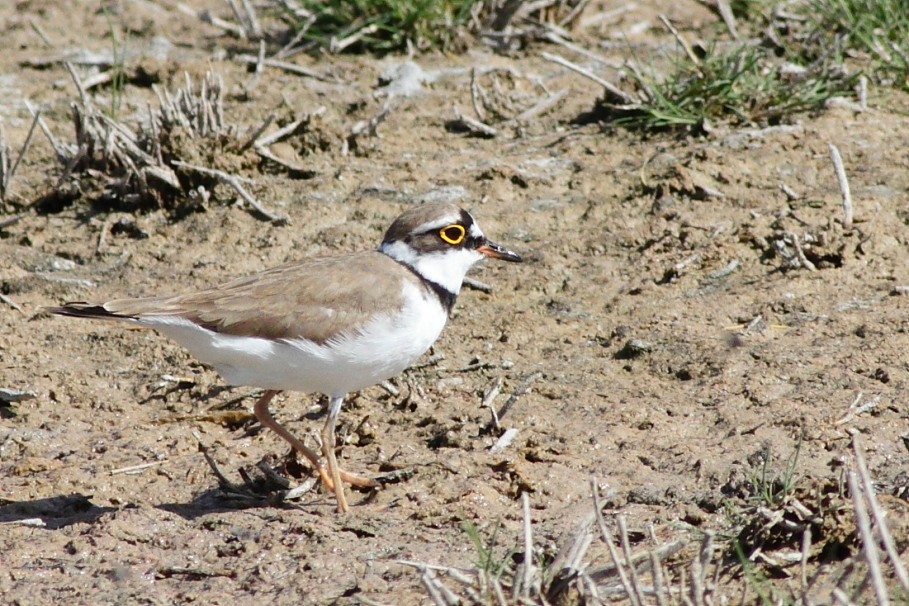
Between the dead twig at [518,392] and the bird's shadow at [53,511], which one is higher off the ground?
the bird's shadow at [53,511]

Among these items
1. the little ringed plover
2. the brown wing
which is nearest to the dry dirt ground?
the little ringed plover

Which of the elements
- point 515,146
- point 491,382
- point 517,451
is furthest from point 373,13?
point 517,451

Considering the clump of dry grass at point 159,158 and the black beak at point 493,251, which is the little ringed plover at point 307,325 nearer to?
the black beak at point 493,251

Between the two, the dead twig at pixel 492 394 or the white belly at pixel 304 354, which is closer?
the white belly at pixel 304 354

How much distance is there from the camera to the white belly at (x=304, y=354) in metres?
4.75

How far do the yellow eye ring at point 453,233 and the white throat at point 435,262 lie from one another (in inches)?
1.8

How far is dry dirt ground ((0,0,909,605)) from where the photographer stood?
169 inches

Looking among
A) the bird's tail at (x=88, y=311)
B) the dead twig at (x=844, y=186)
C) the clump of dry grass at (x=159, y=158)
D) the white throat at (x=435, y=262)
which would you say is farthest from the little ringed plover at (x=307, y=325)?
the dead twig at (x=844, y=186)

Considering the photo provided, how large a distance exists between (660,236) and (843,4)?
100 inches

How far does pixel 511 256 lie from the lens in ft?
18.8

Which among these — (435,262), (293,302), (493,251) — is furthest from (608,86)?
(293,302)

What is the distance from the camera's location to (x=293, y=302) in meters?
4.92

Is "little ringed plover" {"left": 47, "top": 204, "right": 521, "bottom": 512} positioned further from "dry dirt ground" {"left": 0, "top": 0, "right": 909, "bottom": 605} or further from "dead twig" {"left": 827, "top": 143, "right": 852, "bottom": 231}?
"dead twig" {"left": 827, "top": 143, "right": 852, "bottom": 231}

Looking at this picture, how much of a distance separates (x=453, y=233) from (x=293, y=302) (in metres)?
0.95
